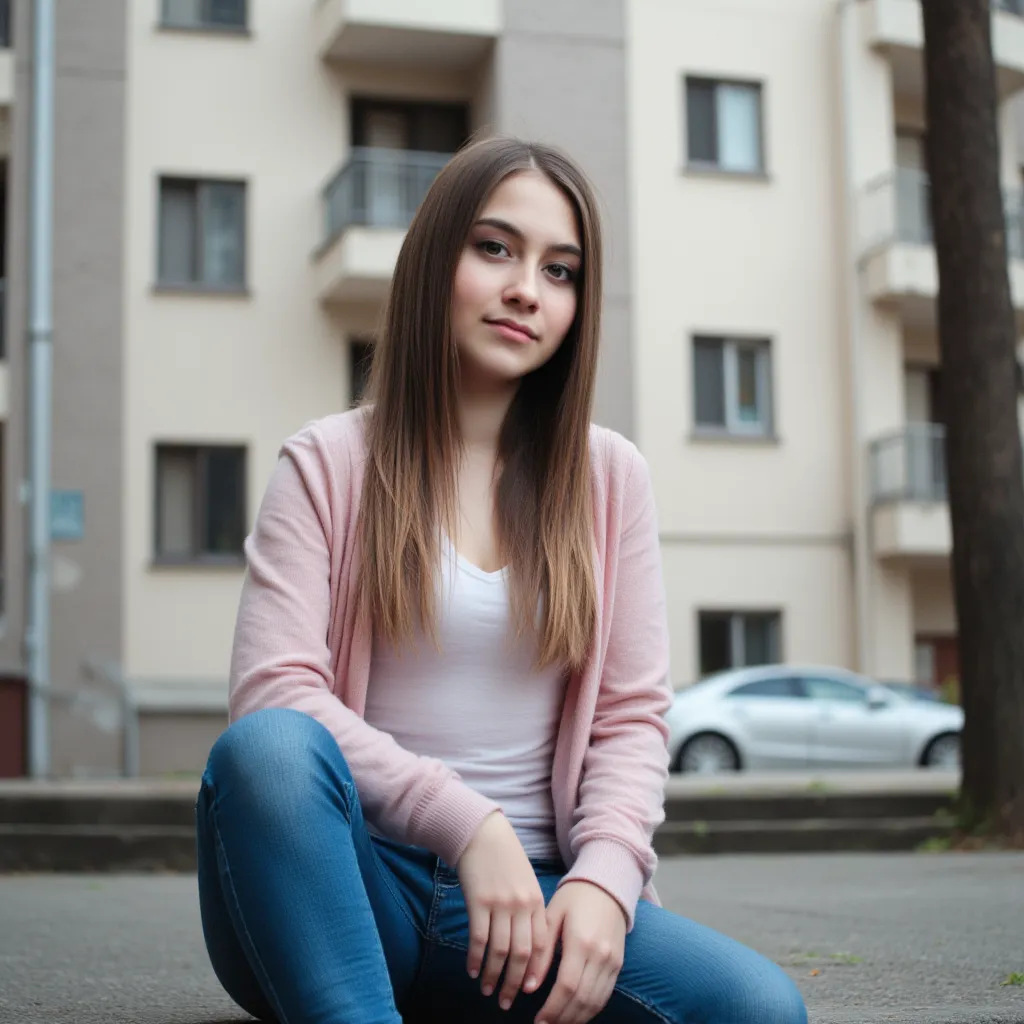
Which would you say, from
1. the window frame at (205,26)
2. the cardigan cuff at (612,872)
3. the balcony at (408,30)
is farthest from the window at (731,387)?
the cardigan cuff at (612,872)

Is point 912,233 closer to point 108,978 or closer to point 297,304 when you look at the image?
point 297,304

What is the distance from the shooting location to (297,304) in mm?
19141

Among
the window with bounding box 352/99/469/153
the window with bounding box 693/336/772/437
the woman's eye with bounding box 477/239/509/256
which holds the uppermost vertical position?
the window with bounding box 352/99/469/153

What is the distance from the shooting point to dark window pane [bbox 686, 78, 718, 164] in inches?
811

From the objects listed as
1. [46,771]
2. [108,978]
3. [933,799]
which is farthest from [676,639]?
[108,978]

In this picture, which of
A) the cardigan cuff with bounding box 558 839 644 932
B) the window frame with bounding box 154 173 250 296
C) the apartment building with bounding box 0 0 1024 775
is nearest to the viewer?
the cardigan cuff with bounding box 558 839 644 932

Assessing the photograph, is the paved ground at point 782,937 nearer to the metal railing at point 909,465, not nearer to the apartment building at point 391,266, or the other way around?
the apartment building at point 391,266

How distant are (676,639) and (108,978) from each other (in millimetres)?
16158

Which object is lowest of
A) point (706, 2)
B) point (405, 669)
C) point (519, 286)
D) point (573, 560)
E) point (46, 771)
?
point (46, 771)

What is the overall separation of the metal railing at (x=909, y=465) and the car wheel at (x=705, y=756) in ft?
14.8

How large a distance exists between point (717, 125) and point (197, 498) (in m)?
8.11

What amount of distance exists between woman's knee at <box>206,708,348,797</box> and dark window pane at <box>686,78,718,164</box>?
19.1m

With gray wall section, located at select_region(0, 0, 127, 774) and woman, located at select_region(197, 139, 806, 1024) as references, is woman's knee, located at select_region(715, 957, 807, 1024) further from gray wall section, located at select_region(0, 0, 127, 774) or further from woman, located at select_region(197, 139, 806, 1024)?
gray wall section, located at select_region(0, 0, 127, 774)

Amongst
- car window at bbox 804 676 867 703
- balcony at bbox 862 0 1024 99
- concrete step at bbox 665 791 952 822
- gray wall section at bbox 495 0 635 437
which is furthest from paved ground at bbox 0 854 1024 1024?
balcony at bbox 862 0 1024 99
